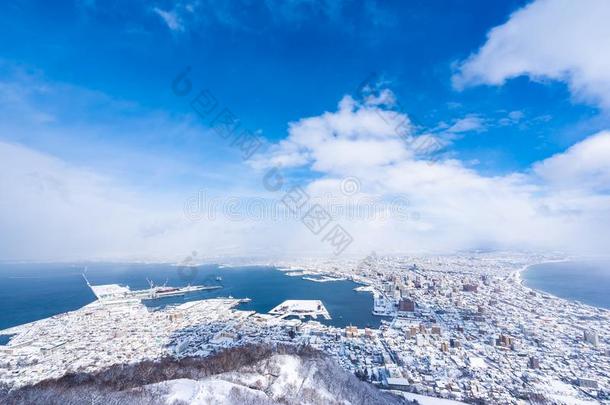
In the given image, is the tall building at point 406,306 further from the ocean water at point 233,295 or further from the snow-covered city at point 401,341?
the ocean water at point 233,295

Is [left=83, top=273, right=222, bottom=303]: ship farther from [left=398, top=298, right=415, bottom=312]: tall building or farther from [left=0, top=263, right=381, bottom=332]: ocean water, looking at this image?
[left=398, top=298, right=415, bottom=312]: tall building

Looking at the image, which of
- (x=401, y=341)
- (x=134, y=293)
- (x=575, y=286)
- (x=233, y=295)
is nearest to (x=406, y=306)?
(x=401, y=341)

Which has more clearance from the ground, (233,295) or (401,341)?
(233,295)

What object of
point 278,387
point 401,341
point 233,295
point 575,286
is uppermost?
point 575,286

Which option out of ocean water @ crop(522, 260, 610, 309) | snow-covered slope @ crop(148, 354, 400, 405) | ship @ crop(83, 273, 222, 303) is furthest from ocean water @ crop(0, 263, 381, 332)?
ocean water @ crop(522, 260, 610, 309)

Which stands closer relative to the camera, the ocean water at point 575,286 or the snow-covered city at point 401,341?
the snow-covered city at point 401,341

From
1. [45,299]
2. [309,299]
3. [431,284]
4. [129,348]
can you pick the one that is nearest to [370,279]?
[431,284]

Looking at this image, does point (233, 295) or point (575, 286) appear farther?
point (575, 286)

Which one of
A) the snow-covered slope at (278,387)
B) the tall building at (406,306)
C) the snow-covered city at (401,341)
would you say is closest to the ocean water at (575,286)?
the snow-covered city at (401,341)

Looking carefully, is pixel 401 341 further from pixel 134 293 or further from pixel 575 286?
pixel 575 286

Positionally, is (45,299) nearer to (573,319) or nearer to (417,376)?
(417,376)

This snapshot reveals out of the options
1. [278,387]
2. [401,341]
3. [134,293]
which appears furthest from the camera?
[134,293]
